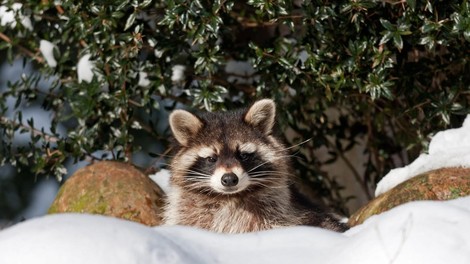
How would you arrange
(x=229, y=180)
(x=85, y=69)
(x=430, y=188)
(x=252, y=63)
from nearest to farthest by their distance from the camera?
(x=229, y=180) < (x=430, y=188) < (x=252, y=63) < (x=85, y=69)

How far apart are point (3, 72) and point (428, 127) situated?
6380 mm

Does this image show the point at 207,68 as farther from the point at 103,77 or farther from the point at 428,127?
the point at 428,127

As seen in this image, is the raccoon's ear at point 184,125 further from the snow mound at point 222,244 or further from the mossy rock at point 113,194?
the snow mound at point 222,244

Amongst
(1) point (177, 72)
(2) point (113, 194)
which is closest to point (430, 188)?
(2) point (113, 194)

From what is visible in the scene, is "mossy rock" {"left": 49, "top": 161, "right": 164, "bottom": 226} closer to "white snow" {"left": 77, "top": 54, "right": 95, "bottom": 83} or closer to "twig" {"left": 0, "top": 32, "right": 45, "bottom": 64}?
"white snow" {"left": 77, "top": 54, "right": 95, "bottom": 83}

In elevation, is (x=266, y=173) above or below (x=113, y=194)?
above

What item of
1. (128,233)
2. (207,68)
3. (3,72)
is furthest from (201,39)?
(3,72)

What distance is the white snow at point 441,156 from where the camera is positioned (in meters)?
6.35

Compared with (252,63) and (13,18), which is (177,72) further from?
(13,18)

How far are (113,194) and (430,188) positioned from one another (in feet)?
6.97

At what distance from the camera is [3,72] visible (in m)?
12.1

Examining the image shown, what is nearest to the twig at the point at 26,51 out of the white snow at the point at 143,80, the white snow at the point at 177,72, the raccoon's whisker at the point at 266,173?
the white snow at the point at 143,80

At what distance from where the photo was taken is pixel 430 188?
19.8ft

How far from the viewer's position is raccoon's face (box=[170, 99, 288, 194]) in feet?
19.8
